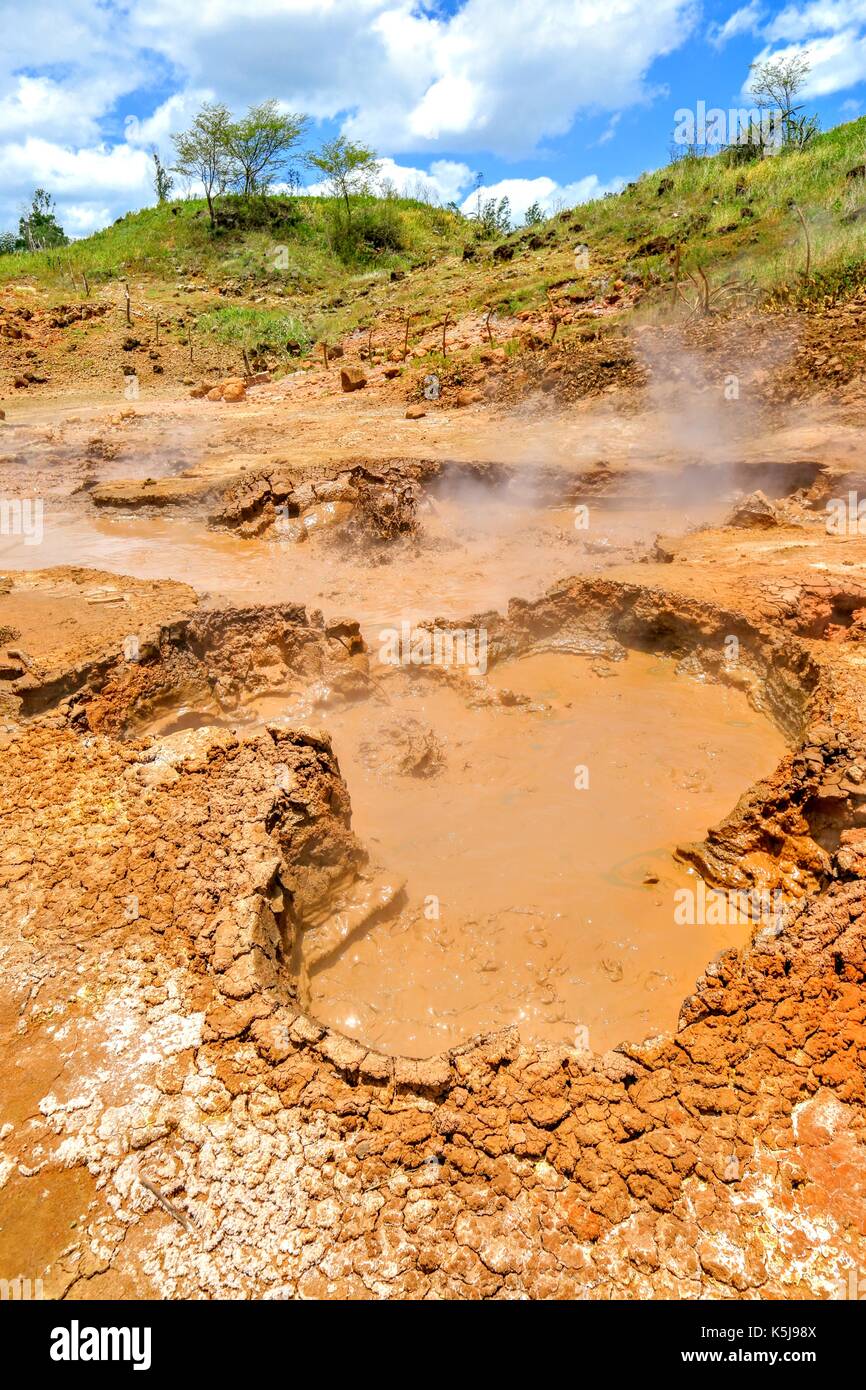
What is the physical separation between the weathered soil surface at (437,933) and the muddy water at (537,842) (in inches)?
0.9

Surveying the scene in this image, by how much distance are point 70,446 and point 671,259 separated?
43.4 feet

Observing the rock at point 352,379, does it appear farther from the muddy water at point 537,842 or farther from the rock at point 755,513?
the muddy water at point 537,842

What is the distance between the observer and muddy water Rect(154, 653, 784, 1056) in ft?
10.4

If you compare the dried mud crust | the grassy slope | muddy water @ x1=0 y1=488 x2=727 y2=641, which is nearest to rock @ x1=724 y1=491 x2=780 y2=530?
muddy water @ x1=0 y1=488 x2=727 y2=641

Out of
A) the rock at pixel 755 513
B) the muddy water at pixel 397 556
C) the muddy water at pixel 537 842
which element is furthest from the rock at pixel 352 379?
the muddy water at pixel 537 842

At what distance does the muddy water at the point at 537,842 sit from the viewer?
317 cm

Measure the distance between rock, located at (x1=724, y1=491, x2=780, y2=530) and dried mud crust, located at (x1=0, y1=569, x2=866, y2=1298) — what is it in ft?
17.7

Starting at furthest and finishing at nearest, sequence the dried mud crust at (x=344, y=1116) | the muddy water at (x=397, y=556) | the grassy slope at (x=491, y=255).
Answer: the grassy slope at (x=491, y=255)
the muddy water at (x=397, y=556)
the dried mud crust at (x=344, y=1116)

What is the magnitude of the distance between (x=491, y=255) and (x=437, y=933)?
74.9 feet

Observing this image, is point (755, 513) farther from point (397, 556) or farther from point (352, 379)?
point (352, 379)

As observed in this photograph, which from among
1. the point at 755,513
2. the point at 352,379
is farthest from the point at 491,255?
the point at 755,513

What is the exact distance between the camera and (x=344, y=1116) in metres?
2.19

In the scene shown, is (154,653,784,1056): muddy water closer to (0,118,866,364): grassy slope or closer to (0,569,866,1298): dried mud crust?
(0,569,866,1298): dried mud crust
